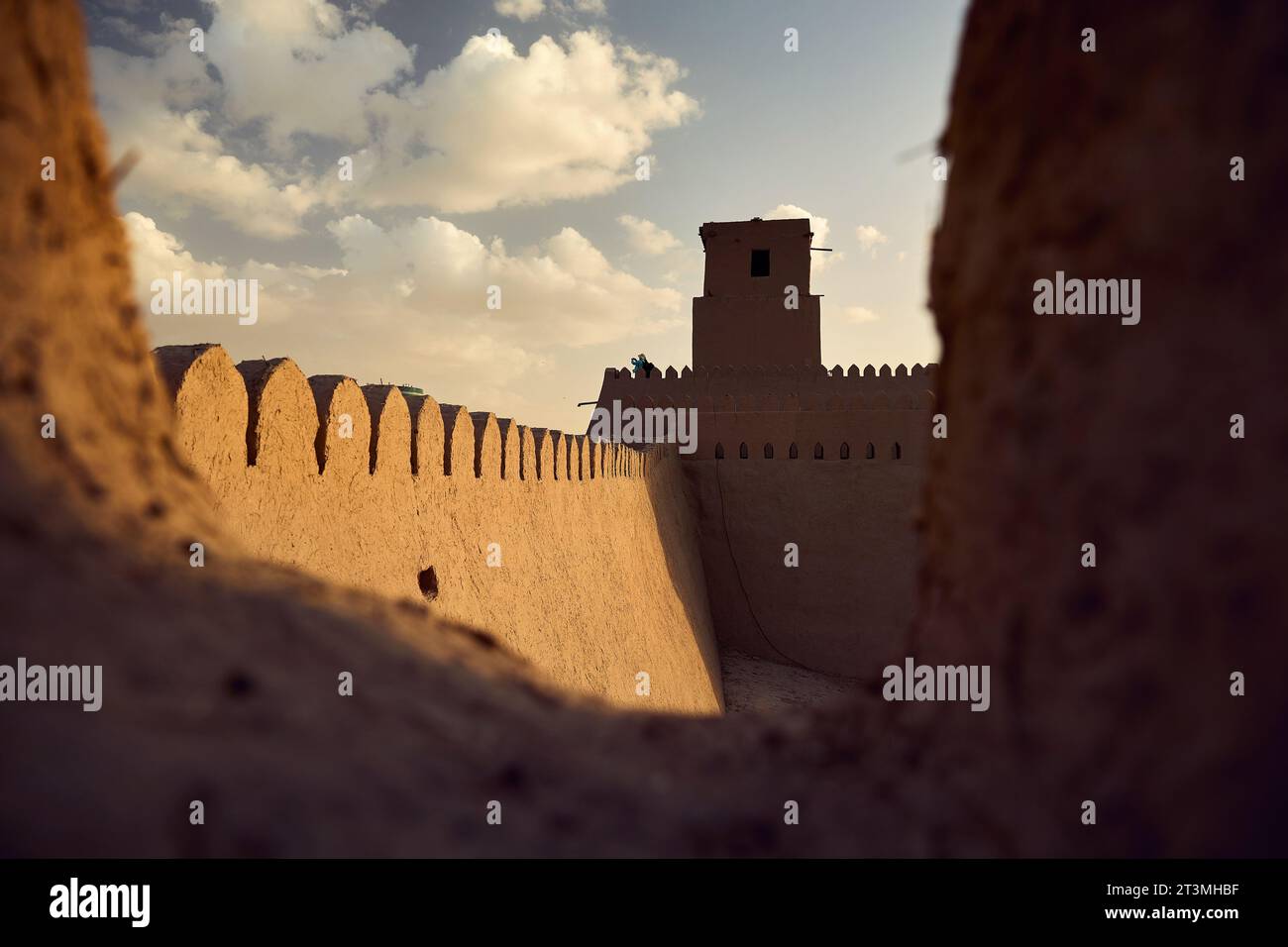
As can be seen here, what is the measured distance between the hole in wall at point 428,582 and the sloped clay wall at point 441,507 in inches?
0.5

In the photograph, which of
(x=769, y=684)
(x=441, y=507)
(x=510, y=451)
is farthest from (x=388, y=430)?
(x=769, y=684)

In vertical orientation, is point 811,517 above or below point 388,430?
above

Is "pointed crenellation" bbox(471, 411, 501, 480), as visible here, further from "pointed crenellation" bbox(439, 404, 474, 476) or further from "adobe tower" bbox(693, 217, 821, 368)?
"adobe tower" bbox(693, 217, 821, 368)

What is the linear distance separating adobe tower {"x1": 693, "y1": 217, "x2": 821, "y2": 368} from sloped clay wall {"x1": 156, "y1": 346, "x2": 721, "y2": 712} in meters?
10.9

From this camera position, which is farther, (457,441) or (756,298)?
(756,298)

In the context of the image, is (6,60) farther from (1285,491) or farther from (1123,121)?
(1285,491)

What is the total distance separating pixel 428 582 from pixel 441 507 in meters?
0.42

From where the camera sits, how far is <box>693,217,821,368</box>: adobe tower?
19.4 meters

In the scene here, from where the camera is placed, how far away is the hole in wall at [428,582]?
4020 mm

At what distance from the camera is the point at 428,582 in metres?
4.09

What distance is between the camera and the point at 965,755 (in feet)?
3.01

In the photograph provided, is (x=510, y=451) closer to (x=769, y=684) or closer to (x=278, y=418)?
(x=278, y=418)

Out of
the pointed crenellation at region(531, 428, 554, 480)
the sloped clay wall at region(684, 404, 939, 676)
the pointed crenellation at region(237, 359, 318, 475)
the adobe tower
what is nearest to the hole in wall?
the pointed crenellation at region(237, 359, 318, 475)
